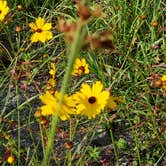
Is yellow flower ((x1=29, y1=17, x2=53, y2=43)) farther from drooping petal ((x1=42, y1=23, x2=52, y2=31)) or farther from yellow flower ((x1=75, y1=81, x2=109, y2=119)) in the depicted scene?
yellow flower ((x1=75, y1=81, x2=109, y2=119))

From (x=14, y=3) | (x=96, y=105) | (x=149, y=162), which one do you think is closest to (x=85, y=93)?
(x=96, y=105)

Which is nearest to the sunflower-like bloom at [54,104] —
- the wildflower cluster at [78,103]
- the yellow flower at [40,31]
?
the wildflower cluster at [78,103]

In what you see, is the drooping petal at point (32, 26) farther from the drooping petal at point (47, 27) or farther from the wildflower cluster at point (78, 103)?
the wildflower cluster at point (78, 103)

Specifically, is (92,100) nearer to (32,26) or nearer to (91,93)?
(91,93)

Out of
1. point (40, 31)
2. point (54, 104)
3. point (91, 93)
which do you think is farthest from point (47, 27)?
point (54, 104)

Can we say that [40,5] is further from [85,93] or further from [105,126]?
[85,93]

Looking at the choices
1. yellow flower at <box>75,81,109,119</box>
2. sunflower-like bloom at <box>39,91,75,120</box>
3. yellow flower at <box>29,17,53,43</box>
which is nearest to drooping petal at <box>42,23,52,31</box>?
yellow flower at <box>29,17,53,43</box>
